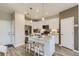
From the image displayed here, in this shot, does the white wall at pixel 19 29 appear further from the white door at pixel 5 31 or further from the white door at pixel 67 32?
the white door at pixel 67 32

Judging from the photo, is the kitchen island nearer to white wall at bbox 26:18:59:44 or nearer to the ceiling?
white wall at bbox 26:18:59:44

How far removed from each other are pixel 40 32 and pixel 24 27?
416 mm

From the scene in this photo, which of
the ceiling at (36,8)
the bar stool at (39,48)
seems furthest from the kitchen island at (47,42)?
the ceiling at (36,8)

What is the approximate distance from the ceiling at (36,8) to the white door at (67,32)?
0.31 metres

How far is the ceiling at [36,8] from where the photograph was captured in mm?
2246

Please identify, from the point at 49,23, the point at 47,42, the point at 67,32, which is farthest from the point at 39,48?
the point at 67,32

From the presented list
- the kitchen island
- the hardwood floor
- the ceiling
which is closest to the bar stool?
the kitchen island

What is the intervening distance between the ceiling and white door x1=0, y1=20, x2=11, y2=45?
265 mm

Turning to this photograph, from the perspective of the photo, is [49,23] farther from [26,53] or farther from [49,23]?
[26,53]

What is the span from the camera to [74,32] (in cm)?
237

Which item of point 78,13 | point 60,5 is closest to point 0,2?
point 60,5

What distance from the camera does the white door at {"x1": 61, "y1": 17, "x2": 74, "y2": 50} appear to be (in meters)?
2.38

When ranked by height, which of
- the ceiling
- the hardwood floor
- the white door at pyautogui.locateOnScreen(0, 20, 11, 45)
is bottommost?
the hardwood floor

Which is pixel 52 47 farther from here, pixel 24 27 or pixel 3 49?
pixel 3 49
